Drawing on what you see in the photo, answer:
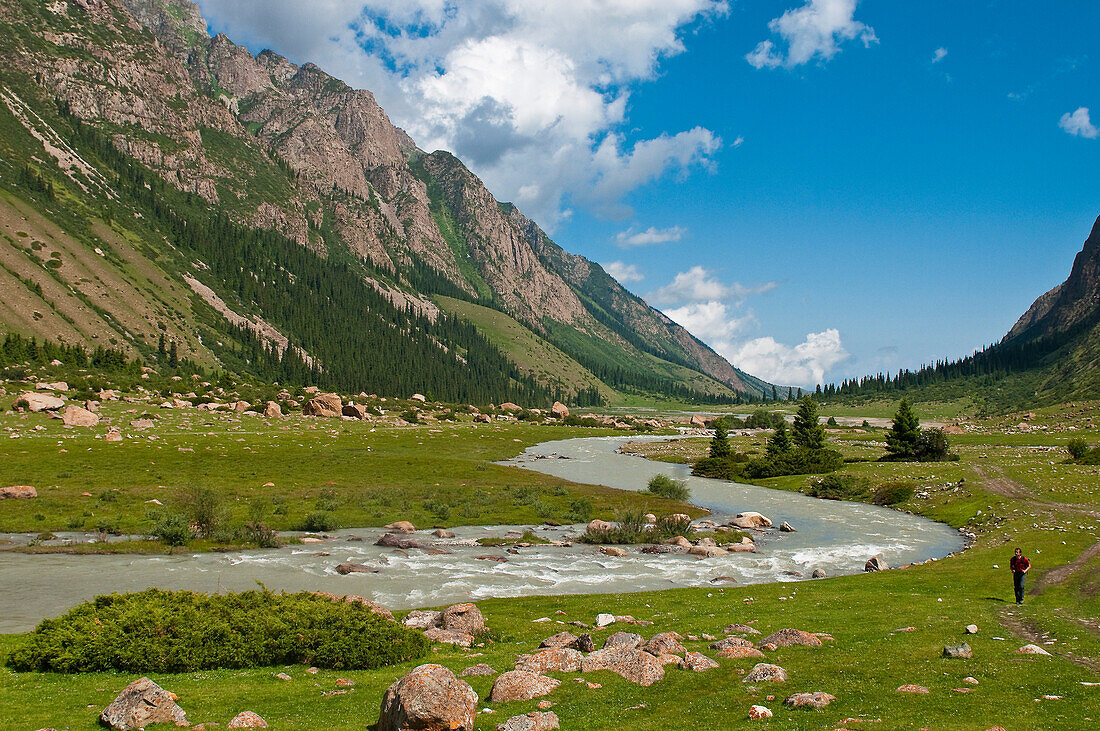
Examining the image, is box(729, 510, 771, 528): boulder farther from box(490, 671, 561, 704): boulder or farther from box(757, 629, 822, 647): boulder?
box(490, 671, 561, 704): boulder

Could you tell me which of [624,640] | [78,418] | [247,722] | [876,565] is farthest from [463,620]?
[78,418]

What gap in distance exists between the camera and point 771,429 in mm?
191625

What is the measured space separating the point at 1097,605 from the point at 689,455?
96.7 m

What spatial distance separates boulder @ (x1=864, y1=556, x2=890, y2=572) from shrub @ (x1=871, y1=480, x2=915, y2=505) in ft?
108

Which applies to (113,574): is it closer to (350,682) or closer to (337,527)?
(337,527)

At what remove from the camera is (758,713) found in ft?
42.8

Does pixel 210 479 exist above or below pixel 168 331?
below

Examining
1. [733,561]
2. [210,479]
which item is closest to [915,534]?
[733,561]

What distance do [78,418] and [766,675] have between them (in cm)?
9408

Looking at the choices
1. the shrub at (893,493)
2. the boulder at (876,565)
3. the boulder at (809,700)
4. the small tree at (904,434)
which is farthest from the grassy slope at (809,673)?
the small tree at (904,434)

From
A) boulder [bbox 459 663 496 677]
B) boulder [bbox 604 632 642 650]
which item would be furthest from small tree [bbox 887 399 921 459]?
boulder [bbox 459 663 496 677]

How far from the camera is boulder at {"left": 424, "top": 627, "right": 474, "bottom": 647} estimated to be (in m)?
21.8

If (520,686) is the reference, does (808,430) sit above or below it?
above

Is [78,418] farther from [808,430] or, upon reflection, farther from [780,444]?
[808,430]
